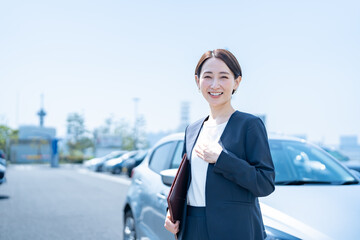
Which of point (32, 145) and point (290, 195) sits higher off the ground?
point (290, 195)

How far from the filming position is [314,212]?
2.56 m

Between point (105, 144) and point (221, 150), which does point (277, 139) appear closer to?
point (221, 150)

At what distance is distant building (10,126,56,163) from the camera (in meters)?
59.7

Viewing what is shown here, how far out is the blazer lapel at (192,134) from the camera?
2.07m

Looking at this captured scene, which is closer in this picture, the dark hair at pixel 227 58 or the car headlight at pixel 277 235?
the dark hair at pixel 227 58

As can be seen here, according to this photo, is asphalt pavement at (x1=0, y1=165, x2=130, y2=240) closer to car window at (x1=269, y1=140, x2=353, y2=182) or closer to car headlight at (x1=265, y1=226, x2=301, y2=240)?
car window at (x1=269, y1=140, x2=353, y2=182)

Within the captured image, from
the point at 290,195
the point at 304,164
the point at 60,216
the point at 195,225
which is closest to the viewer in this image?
the point at 195,225

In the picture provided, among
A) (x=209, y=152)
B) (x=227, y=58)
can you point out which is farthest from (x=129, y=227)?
(x=227, y=58)

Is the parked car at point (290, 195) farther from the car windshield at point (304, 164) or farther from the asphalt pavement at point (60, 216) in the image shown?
the asphalt pavement at point (60, 216)

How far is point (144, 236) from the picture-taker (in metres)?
3.92

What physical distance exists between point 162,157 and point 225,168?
245 cm

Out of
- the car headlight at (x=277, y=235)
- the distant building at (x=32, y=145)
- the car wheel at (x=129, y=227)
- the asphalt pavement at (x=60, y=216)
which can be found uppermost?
the car headlight at (x=277, y=235)

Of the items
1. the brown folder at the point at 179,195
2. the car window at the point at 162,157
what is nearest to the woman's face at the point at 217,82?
the brown folder at the point at 179,195

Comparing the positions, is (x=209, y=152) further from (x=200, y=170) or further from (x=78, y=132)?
(x=78, y=132)
